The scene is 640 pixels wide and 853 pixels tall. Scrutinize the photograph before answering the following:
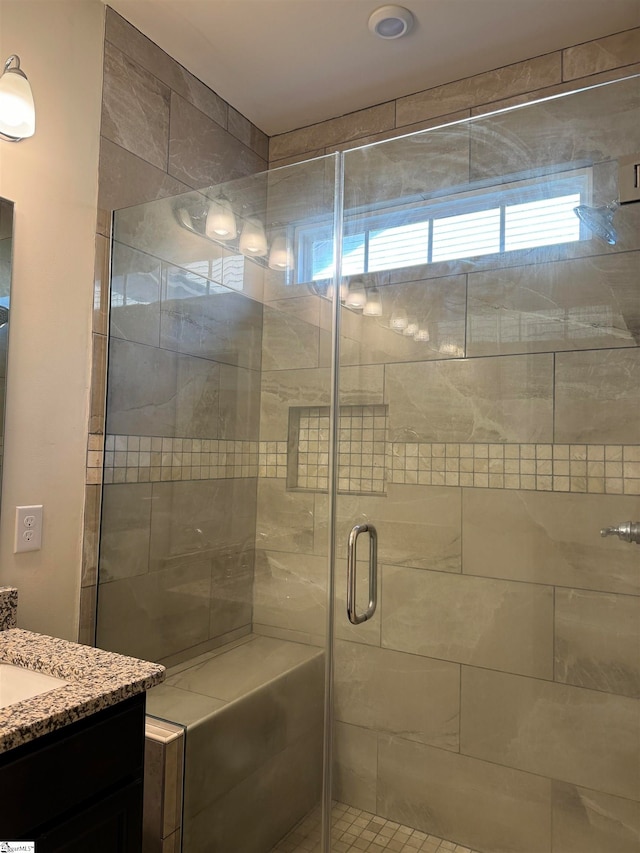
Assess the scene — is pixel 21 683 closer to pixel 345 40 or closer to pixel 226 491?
pixel 226 491

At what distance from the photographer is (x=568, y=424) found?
1.67 m

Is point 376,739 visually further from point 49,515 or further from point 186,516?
point 49,515

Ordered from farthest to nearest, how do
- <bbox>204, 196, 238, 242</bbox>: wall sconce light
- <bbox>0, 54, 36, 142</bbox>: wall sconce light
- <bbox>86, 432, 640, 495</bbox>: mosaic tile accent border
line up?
1. <bbox>204, 196, 238, 242</bbox>: wall sconce light
2. <bbox>86, 432, 640, 495</bbox>: mosaic tile accent border
3. <bbox>0, 54, 36, 142</bbox>: wall sconce light

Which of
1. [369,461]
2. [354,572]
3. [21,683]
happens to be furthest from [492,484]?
[21,683]

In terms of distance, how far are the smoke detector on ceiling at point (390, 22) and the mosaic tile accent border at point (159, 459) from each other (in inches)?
59.6

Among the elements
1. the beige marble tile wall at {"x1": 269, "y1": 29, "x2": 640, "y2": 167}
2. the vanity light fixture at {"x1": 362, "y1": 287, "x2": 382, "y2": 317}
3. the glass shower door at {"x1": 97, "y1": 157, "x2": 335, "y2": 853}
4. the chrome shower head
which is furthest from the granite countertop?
the beige marble tile wall at {"x1": 269, "y1": 29, "x2": 640, "y2": 167}

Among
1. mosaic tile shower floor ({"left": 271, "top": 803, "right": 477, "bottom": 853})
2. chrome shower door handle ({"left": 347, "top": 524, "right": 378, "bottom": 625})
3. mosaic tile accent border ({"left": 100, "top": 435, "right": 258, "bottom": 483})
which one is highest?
mosaic tile accent border ({"left": 100, "top": 435, "right": 258, "bottom": 483})

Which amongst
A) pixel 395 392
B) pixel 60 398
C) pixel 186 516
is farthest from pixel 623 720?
pixel 60 398

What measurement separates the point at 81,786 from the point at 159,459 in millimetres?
1025

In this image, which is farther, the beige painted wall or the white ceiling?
the white ceiling

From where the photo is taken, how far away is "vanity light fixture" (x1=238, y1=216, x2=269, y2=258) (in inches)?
75.0

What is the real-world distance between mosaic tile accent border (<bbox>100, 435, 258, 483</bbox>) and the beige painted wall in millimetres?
111

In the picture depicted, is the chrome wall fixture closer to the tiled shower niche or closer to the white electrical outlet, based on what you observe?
the tiled shower niche

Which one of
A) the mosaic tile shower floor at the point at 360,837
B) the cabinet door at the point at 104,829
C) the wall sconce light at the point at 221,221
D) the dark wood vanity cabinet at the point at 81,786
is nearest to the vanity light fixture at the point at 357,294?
the wall sconce light at the point at 221,221
